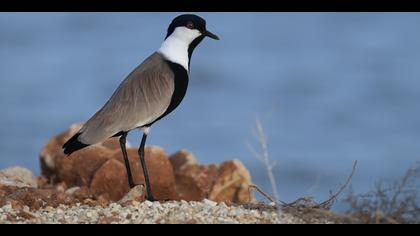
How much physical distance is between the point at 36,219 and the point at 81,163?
15.1 feet

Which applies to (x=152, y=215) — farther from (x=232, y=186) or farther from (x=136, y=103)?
(x=232, y=186)

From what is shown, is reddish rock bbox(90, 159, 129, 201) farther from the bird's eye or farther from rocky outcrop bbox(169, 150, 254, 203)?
Answer: the bird's eye

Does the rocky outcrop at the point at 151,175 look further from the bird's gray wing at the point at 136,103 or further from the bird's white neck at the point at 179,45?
the bird's white neck at the point at 179,45

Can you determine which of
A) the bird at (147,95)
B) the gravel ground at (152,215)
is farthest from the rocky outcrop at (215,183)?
the gravel ground at (152,215)

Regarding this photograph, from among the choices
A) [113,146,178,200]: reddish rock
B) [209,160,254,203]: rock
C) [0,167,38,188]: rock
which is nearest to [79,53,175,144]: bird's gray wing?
[0,167,38,188]: rock

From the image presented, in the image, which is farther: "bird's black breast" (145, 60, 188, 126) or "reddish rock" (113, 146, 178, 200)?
"reddish rock" (113, 146, 178, 200)

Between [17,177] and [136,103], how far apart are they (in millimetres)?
1806

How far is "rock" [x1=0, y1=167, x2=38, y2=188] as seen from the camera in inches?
372

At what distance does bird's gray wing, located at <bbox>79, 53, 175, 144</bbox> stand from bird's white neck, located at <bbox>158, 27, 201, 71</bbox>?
0.12 m

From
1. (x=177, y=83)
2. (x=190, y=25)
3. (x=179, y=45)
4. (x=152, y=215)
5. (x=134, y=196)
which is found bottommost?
(x=152, y=215)

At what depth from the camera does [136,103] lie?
9500 mm

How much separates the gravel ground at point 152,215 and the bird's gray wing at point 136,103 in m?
1.74

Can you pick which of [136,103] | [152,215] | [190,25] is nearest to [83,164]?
[136,103]

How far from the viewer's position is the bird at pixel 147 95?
9352mm
